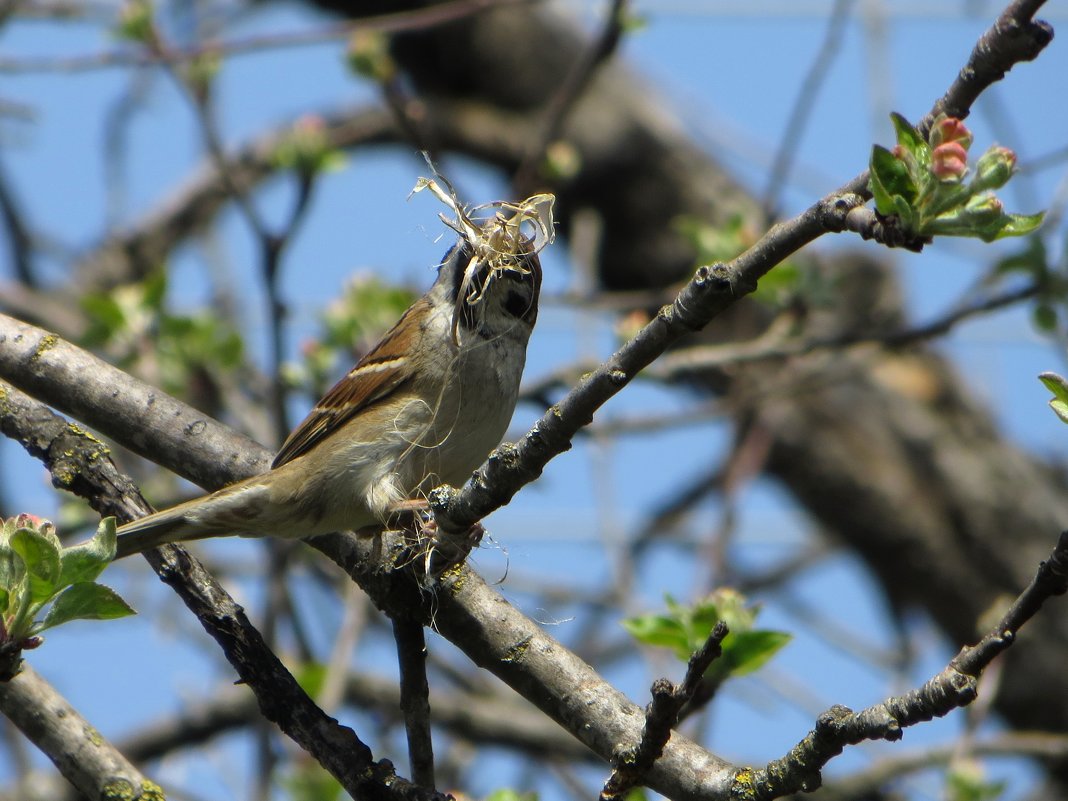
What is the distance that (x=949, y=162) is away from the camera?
1836mm

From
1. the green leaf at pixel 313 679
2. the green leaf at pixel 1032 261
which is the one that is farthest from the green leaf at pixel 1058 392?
the green leaf at pixel 313 679

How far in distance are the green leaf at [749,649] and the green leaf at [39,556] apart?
1.34 m

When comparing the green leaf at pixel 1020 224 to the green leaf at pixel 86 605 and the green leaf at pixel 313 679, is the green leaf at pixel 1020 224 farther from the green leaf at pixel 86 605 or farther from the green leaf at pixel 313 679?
the green leaf at pixel 313 679

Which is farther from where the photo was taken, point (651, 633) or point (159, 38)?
point (159, 38)

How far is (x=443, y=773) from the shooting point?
4965 millimetres

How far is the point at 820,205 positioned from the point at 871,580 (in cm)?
560

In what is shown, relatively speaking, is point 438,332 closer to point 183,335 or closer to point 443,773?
point 183,335

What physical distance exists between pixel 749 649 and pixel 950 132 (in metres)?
1.26

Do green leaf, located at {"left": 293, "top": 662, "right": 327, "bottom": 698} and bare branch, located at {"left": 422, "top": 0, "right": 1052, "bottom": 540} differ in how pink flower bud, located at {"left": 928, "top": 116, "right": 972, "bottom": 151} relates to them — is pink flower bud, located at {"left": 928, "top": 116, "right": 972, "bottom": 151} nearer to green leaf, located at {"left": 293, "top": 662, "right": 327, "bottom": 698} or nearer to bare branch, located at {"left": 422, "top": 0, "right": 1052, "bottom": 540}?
bare branch, located at {"left": 422, "top": 0, "right": 1052, "bottom": 540}

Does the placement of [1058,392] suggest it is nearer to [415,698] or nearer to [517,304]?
[415,698]

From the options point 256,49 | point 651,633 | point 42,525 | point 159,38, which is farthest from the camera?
point 159,38

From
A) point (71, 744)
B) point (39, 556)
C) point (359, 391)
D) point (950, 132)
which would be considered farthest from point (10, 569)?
point (950, 132)

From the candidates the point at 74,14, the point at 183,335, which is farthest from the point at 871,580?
the point at 74,14

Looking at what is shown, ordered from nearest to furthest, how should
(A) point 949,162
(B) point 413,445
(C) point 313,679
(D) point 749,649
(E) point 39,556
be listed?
(A) point 949,162
(E) point 39,556
(D) point 749,649
(B) point 413,445
(C) point 313,679
